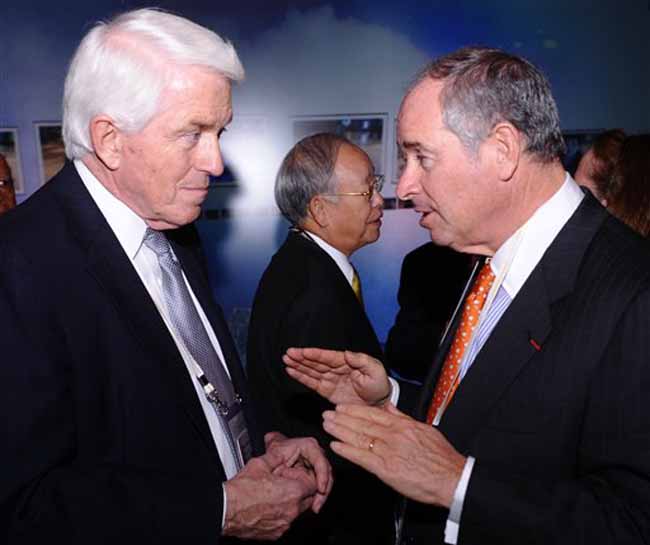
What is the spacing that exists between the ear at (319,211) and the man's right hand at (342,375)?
117 centimetres

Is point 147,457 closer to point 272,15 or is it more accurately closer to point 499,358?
point 499,358

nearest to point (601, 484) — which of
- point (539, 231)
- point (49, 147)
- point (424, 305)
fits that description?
point (539, 231)

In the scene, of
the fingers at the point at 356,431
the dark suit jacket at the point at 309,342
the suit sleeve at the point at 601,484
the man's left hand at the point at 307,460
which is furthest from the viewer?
the dark suit jacket at the point at 309,342

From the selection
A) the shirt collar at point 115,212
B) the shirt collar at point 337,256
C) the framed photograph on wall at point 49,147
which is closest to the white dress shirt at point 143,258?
the shirt collar at point 115,212

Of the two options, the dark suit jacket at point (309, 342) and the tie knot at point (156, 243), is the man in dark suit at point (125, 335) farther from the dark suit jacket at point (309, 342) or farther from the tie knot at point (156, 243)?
the dark suit jacket at point (309, 342)

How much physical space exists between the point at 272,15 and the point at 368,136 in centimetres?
102

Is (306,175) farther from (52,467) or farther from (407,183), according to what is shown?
(52,467)

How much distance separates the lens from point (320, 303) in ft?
8.23

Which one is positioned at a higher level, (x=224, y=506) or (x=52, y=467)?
(x=52, y=467)

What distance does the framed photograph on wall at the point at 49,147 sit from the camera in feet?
12.9

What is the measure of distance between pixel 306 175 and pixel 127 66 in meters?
1.50

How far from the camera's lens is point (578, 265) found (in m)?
1.45

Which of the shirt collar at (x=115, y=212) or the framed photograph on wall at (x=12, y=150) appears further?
the framed photograph on wall at (x=12, y=150)

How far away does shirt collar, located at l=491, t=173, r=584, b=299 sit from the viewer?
156 centimetres
